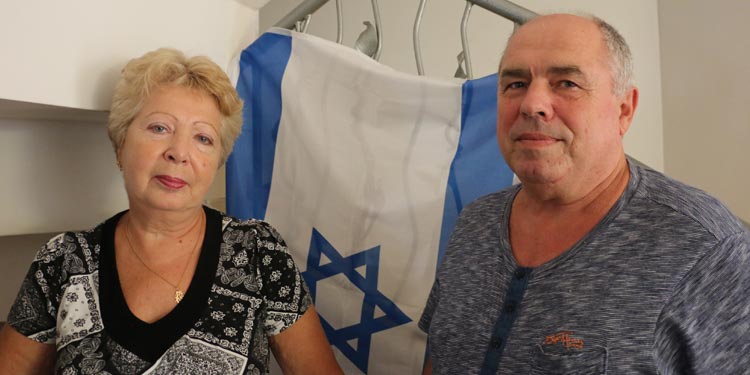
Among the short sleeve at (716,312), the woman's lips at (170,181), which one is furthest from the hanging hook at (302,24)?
the short sleeve at (716,312)

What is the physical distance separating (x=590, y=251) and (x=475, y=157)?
0.55 metres

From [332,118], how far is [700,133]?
4.27ft

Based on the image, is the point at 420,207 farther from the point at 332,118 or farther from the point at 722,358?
the point at 722,358

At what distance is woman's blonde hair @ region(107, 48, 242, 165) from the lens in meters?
1.43

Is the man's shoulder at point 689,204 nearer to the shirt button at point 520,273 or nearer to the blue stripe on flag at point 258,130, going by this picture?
the shirt button at point 520,273

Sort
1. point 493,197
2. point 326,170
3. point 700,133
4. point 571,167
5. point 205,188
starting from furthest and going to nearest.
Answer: point 700,133 < point 326,170 < point 205,188 < point 493,197 < point 571,167

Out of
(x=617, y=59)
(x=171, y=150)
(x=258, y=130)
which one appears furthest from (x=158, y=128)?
(x=617, y=59)

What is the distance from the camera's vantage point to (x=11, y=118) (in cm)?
161

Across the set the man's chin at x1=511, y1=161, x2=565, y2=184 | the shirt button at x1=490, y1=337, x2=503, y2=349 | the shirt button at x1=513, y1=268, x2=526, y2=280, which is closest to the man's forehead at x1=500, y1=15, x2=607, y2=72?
the man's chin at x1=511, y1=161, x2=565, y2=184

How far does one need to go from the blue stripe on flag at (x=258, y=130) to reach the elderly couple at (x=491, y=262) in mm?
307

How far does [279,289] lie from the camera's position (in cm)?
141

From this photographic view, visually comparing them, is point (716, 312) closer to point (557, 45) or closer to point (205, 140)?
point (557, 45)

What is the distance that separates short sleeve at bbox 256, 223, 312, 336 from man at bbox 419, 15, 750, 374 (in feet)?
1.16

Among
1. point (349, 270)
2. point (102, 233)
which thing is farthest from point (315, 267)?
point (102, 233)
